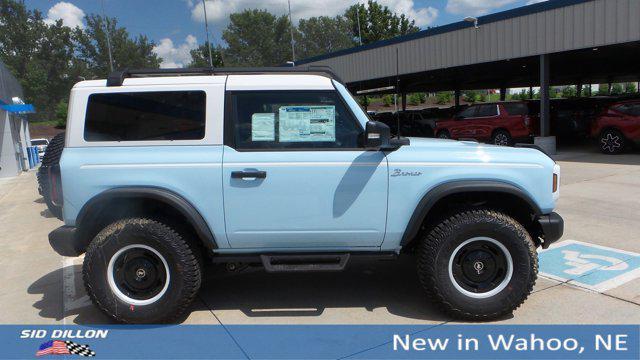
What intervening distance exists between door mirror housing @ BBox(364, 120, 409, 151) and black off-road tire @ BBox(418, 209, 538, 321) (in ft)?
2.41

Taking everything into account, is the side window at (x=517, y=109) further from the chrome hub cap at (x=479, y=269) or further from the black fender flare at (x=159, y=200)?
the black fender flare at (x=159, y=200)

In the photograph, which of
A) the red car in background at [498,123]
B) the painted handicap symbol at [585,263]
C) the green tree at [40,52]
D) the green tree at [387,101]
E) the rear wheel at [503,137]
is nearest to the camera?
the painted handicap symbol at [585,263]

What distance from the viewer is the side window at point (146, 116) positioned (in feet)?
12.7

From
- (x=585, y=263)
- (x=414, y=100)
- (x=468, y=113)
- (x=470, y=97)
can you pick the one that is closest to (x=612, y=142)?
(x=468, y=113)

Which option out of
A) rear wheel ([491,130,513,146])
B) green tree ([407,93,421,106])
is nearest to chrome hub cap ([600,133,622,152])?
rear wheel ([491,130,513,146])

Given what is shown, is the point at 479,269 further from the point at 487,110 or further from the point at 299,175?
the point at 487,110

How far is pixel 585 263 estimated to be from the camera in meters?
4.99

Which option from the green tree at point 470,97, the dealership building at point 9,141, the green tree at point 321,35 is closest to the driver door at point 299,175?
the dealership building at point 9,141

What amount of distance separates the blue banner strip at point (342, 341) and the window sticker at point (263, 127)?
4.93ft

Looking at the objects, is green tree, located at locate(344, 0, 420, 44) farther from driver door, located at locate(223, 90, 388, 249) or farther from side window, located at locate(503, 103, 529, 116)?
driver door, located at locate(223, 90, 388, 249)

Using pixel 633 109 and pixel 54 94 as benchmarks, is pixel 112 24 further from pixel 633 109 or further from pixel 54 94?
pixel 633 109

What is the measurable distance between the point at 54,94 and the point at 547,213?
3392 inches

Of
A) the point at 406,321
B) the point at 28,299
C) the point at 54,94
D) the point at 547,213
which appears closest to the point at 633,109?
the point at 547,213

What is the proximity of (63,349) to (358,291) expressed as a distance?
2.46 meters
